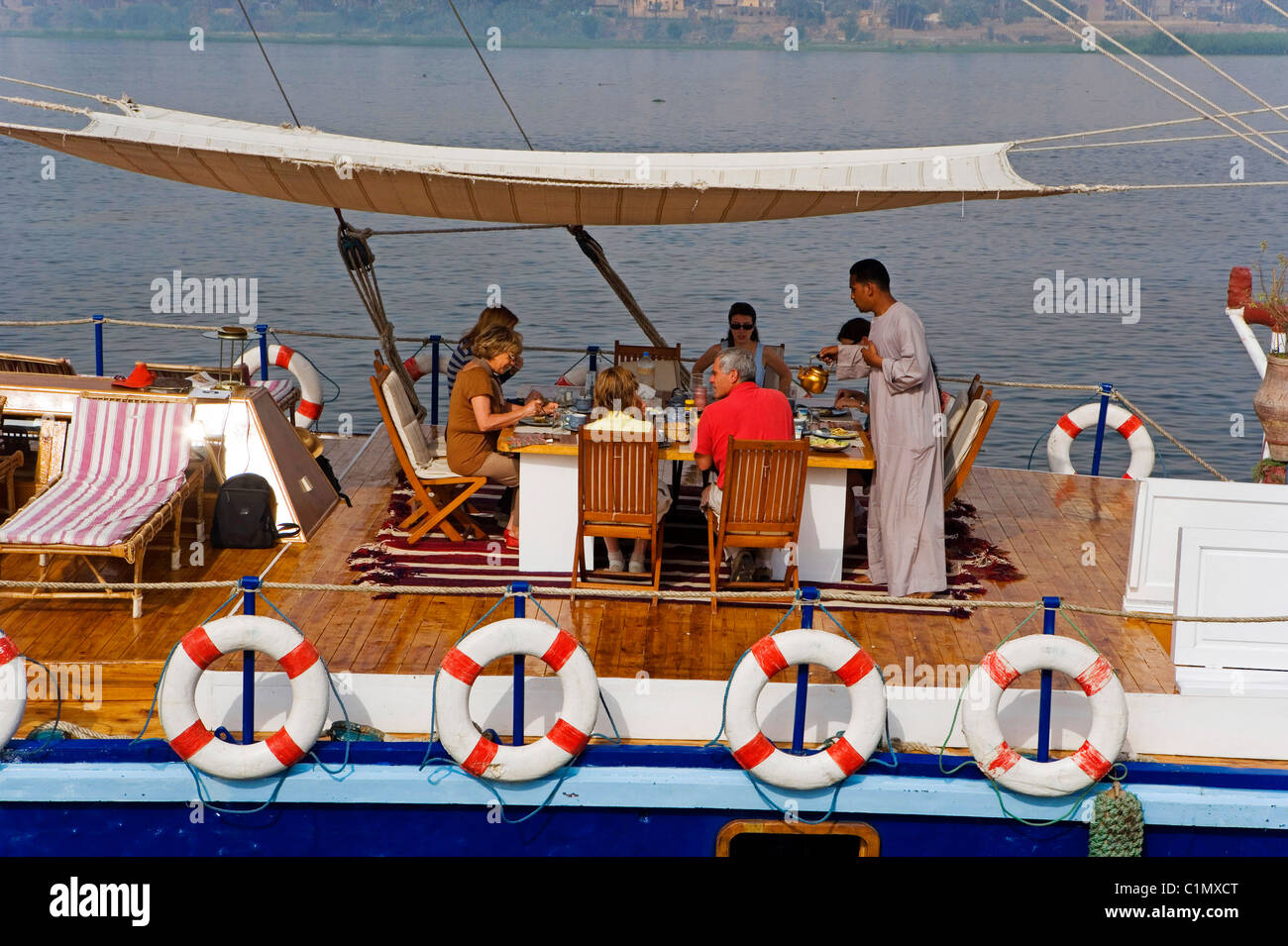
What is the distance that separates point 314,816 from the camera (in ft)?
17.0

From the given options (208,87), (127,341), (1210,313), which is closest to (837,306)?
(1210,313)

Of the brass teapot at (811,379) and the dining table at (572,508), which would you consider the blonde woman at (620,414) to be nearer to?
the dining table at (572,508)

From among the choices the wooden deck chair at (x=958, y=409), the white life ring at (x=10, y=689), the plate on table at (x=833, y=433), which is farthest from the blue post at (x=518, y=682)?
the wooden deck chair at (x=958, y=409)

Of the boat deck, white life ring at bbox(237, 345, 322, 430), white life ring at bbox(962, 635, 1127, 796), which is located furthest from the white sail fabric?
white life ring at bbox(962, 635, 1127, 796)

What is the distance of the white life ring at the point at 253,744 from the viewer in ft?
16.2

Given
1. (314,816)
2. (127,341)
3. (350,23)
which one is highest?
(350,23)

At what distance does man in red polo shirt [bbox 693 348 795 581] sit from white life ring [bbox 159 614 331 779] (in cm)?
228

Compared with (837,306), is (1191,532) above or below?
below

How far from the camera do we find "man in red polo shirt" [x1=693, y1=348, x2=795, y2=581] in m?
6.49

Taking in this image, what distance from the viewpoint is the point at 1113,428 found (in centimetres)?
888

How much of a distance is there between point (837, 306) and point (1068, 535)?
552 inches

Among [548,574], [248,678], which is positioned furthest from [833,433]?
[248,678]

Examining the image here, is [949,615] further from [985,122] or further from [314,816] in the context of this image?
[985,122]

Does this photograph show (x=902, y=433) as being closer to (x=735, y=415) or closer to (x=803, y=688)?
(x=735, y=415)
